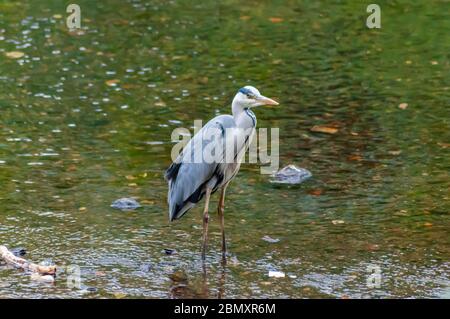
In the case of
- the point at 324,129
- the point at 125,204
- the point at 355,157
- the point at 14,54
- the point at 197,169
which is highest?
the point at 14,54

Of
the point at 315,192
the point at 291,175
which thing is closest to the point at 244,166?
the point at 291,175

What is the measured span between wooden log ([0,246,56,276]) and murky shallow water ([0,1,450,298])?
90 millimetres

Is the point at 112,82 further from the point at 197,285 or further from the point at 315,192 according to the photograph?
the point at 197,285

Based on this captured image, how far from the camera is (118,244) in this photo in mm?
7500

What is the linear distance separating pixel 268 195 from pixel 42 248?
2.05 m

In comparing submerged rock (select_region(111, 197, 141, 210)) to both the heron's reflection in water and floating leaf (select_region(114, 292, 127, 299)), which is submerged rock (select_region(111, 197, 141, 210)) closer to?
the heron's reflection in water

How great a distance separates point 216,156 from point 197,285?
Answer: 0.99m

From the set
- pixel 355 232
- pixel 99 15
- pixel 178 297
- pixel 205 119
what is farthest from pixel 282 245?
pixel 99 15

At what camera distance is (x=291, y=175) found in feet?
28.9

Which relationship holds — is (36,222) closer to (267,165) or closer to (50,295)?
Answer: (50,295)

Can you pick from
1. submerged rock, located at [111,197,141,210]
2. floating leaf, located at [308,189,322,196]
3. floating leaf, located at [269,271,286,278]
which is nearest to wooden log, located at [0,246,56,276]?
submerged rock, located at [111,197,141,210]

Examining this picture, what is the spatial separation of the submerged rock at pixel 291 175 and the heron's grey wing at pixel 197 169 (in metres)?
1.49

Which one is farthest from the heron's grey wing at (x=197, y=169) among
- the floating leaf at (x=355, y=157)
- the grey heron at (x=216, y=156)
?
the floating leaf at (x=355, y=157)

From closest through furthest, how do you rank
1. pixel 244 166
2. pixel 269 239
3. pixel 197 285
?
pixel 197 285 → pixel 269 239 → pixel 244 166
